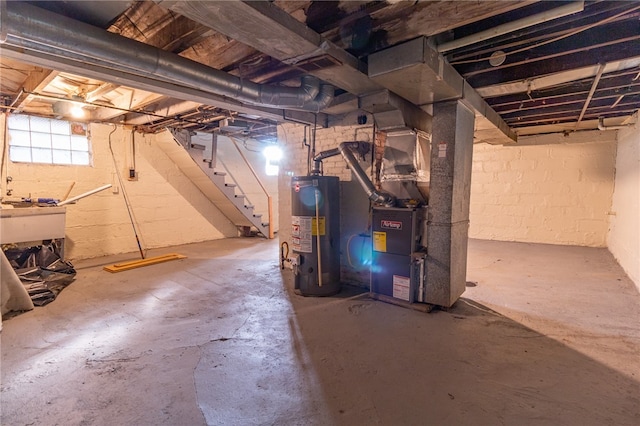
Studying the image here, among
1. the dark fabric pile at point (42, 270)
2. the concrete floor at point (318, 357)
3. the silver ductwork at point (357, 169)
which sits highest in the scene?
the silver ductwork at point (357, 169)

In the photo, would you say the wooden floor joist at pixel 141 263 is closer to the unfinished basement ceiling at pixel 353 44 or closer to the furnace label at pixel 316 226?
the unfinished basement ceiling at pixel 353 44

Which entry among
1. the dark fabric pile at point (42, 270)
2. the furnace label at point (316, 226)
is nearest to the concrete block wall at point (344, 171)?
the furnace label at point (316, 226)

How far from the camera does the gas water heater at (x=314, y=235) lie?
3.26m

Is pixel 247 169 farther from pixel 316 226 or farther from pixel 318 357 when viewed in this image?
pixel 318 357

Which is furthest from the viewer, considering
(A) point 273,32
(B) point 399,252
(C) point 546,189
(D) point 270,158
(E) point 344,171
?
(D) point 270,158

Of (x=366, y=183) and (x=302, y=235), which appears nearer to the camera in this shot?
(x=366, y=183)

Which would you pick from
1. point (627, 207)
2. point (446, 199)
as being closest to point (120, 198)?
point (446, 199)

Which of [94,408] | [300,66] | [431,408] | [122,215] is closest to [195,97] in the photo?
[300,66]

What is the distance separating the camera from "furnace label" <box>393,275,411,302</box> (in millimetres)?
2959

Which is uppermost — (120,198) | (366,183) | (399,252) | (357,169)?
(357,169)

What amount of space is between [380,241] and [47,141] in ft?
17.0

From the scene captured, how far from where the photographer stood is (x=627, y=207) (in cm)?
425

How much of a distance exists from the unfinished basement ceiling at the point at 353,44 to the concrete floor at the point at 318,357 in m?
1.97

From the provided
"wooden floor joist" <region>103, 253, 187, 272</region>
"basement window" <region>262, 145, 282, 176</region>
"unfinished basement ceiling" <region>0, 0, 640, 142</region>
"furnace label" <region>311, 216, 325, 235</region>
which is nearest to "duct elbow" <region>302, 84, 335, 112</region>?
"unfinished basement ceiling" <region>0, 0, 640, 142</region>
